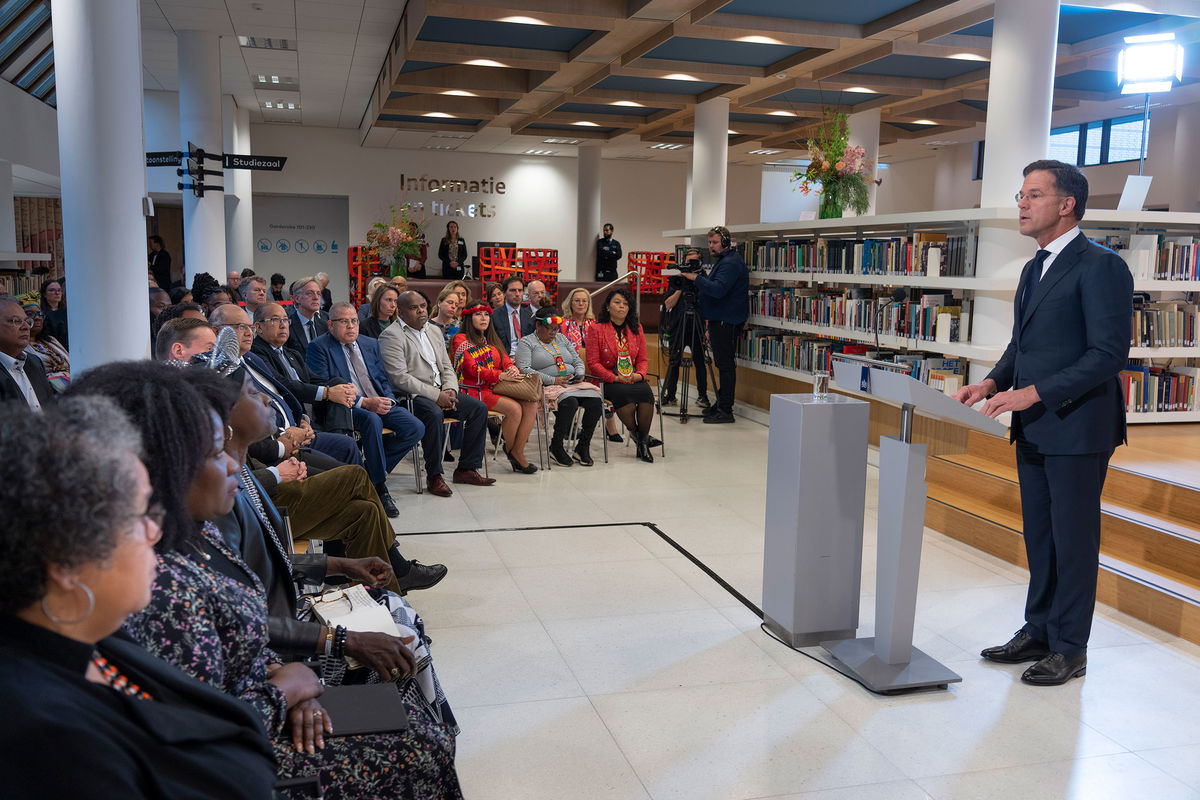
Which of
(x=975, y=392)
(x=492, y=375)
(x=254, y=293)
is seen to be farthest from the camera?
(x=254, y=293)

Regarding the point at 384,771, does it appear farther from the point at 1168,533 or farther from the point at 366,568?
the point at 1168,533

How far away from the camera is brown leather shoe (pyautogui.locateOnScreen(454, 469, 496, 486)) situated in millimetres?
6449

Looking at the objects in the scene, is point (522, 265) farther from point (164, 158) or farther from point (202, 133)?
point (164, 158)

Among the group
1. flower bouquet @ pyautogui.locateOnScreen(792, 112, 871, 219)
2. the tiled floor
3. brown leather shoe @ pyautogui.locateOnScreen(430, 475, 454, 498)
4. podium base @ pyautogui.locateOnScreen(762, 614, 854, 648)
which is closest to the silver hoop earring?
the tiled floor

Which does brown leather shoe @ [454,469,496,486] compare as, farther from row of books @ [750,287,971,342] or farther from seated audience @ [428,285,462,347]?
row of books @ [750,287,971,342]

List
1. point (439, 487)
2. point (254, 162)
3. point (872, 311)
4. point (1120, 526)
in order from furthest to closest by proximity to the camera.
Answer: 1. point (254, 162)
2. point (872, 311)
3. point (439, 487)
4. point (1120, 526)

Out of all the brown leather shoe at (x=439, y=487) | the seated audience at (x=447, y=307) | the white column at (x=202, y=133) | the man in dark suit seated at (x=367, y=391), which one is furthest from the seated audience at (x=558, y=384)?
the white column at (x=202, y=133)

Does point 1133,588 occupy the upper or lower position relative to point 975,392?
lower

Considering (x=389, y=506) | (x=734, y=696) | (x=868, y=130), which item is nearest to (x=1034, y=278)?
(x=734, y=696)

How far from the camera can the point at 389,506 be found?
5.71 m

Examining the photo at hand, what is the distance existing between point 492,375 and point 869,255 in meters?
3.24

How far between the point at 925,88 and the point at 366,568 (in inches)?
400

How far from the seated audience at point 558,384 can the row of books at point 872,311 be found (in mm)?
2323

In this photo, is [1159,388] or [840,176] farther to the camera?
[840,176]
